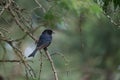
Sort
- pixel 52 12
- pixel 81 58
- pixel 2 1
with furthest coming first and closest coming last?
1. pixel 81 58
2. pixel 2 1
3. pixel 52 12

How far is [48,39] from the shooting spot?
19.1 ft

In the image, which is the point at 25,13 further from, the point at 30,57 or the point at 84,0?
the point at 84,0

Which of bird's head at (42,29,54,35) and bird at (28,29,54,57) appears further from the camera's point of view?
bird's head at (42,29,54,35)

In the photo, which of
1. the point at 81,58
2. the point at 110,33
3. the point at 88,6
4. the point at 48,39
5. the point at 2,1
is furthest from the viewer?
the point at 81,58

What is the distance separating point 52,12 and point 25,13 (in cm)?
61

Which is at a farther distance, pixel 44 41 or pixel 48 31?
pixel 48 31

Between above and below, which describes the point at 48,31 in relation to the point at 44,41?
below

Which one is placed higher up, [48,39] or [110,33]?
[48,39]

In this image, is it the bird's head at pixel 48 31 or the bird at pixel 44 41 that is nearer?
the bird at pixel 44 41

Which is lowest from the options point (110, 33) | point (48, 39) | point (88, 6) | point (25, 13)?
point (110, 33)

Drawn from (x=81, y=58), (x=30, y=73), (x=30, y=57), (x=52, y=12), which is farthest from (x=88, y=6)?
(x=81, y=58)

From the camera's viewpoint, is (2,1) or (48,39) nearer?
(2,1)

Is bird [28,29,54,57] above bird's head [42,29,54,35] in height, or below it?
above

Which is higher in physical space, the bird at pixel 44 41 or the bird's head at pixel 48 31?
the bird at pixel 44 41
